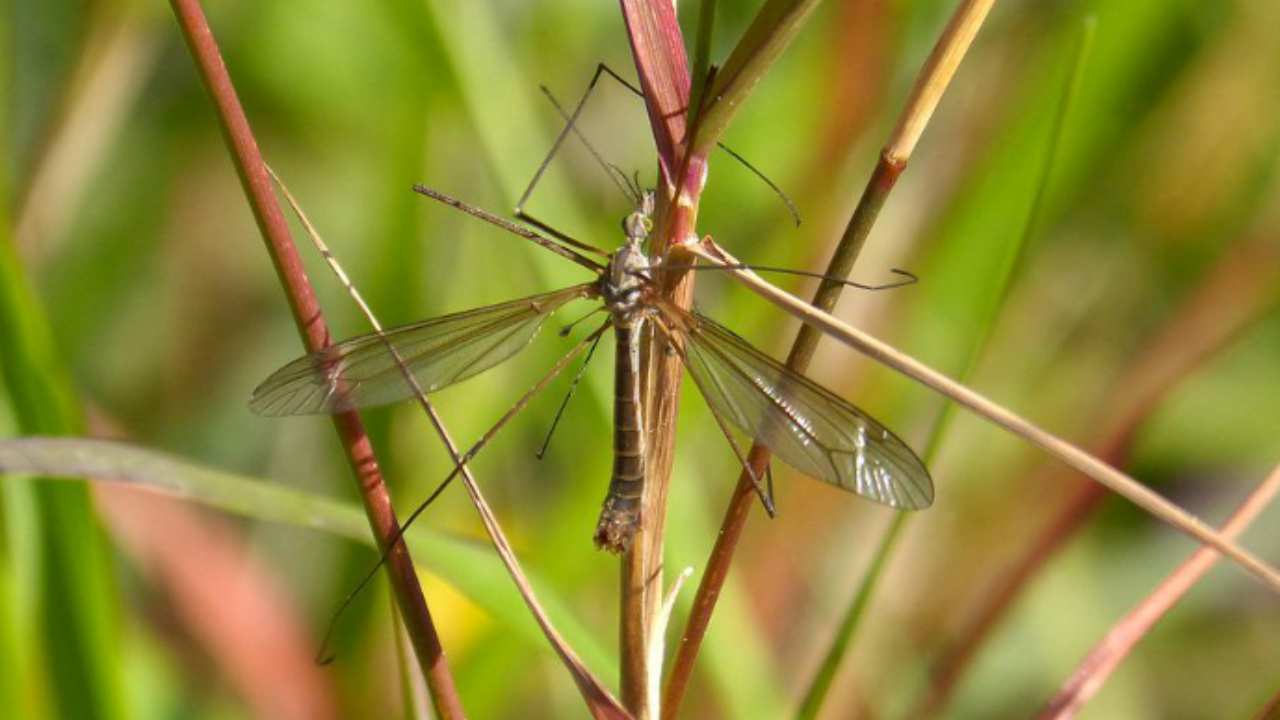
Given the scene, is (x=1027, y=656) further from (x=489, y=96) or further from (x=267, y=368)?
(x=267, y=368)

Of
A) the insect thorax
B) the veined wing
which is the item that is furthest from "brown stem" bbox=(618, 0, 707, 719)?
the insect thorax

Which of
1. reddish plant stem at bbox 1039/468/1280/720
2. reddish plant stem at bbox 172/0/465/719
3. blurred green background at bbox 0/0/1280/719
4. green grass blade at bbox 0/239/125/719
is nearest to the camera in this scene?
reddish plant stem at bbox 172/0/465/719

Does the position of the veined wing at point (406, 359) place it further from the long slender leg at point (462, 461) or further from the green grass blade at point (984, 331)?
the green grass blade at point (984, 331)

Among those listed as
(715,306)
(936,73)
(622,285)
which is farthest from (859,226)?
(715,306)

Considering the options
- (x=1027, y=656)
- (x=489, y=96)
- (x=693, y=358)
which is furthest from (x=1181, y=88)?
(x=693, y=358)

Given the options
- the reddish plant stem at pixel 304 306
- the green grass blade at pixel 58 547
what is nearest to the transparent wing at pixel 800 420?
the reddish plant stem at pixel 304 306

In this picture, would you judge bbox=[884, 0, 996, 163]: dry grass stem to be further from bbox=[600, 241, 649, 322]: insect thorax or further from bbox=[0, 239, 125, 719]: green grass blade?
bbox=[0, 239, 125, 719]: green grass blade

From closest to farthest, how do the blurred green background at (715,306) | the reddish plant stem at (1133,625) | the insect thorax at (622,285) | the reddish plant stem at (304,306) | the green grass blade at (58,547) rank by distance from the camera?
the reddish plant stem at (304,306) < the reddish plant stem at (1133,625) < the green grass blade at (58,547) < the insect thorax at (622,285) < the blurred green background at (715,306)
